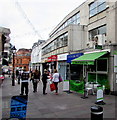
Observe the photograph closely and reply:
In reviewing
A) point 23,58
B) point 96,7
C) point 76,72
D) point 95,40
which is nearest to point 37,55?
point 23,58

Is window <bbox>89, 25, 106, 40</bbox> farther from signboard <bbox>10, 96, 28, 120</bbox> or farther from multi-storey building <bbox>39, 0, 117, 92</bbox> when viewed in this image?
signboard <bbox>10, 96, 28, 120</bbox>

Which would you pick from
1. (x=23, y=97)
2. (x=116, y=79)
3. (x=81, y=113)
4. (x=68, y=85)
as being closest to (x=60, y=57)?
(x=68, y=85)

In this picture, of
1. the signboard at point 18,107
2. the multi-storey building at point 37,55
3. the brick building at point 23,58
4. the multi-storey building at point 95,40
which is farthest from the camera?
the brick building at point 23,58

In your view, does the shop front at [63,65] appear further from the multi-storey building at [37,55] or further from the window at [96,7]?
the multi-storey building at [37,55]

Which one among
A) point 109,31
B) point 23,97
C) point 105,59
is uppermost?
point 109,31

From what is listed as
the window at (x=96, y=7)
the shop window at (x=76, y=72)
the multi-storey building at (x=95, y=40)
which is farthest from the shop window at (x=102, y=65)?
the window at (x=96, y=7)

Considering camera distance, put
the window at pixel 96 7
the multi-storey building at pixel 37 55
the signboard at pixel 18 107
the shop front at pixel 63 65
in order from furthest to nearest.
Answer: the multi-storey building at pixel 37 55
the shop front at pixel 63 65
the window at pixel 96 7
the signboard at pixel 18 107

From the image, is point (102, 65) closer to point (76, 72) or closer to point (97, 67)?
point (97, 67)

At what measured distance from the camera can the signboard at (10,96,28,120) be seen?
160 inches

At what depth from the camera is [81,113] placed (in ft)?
21.1

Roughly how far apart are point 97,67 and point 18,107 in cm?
998

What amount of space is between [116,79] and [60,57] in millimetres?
11579

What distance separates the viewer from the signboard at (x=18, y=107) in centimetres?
405

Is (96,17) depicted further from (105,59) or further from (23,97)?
(23,97)
